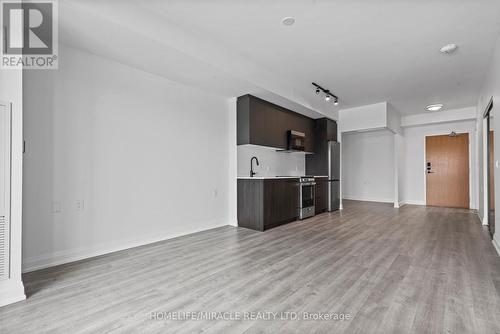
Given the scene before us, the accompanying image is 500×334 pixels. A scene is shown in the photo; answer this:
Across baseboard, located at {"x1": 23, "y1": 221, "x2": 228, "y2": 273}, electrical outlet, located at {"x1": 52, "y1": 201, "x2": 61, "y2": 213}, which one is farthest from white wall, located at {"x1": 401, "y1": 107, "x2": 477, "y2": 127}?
electrical outlet, located at {"x1": 52, "y1": 201, "x2": 61, "y2": 213}

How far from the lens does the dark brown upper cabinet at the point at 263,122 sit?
4.50 meters

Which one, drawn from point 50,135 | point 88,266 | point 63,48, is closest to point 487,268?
point 88,266

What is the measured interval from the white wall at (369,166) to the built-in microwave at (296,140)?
298 cm

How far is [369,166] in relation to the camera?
27.6 feet

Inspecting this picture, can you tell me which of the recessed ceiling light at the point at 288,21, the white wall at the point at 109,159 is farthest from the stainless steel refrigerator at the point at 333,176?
the recessed ceiling light at the point at 288,21

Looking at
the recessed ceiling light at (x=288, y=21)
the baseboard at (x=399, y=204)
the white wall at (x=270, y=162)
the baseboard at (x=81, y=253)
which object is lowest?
the baseboard at (x=399, y=204)

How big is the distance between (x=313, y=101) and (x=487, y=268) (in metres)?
4.03

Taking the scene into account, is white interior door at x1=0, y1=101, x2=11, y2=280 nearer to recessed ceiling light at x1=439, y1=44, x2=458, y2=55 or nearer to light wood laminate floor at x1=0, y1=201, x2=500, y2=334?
light wood laminate floor at x1=0, y1=201, x2=500, y2=334

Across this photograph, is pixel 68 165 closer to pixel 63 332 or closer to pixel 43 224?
pixel 43 224

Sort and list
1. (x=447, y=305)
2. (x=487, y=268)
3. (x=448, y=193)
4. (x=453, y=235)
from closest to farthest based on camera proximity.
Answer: (x=447, y=305)
(x=487, y=268)
(x=453, y=235)
(x=448, y=193)

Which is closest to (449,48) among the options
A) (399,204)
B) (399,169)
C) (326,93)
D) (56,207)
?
(326,93)

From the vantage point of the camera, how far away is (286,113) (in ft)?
17.6

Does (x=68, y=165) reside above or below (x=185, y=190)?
above

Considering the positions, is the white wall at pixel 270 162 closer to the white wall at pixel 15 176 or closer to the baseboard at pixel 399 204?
the baseboard at pixel 399 204
